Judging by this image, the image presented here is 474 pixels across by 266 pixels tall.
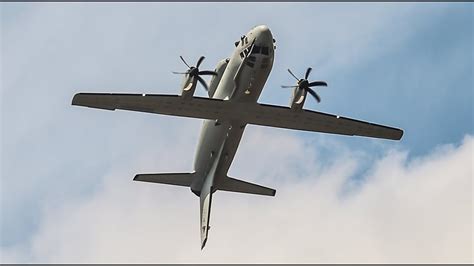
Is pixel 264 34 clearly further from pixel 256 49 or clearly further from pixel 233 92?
pixel 233 92

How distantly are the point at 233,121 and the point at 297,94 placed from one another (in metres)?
4.89

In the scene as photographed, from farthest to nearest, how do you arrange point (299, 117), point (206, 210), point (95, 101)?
point (206, 210) → point (299, 117) → point (95, 101)

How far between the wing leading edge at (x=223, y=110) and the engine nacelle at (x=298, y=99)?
1.39 ft

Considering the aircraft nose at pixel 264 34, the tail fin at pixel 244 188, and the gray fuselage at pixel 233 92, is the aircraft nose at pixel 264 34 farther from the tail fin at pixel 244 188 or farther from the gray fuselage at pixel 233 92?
the tail fin at pixel 244 188

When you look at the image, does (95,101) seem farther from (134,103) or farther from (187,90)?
(187,90)

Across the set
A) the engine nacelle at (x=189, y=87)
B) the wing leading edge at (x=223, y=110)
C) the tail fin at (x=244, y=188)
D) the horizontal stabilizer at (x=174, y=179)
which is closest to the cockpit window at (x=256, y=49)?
the wing leading edge at (x=223, y=110)

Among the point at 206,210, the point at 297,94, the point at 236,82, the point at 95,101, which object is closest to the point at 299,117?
the point at 297,94

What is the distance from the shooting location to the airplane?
178 ft

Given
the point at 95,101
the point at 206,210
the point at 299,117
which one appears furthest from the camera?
the point at 206,210

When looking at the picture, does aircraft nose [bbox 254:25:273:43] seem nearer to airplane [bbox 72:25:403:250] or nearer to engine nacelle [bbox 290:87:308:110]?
airplane [bbox 72:25:403:250]

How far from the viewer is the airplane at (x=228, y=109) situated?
178ft

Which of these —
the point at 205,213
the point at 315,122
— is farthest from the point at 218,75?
the point at 205,213

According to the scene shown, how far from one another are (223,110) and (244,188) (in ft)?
33.1

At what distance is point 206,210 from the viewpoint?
2432 inches
